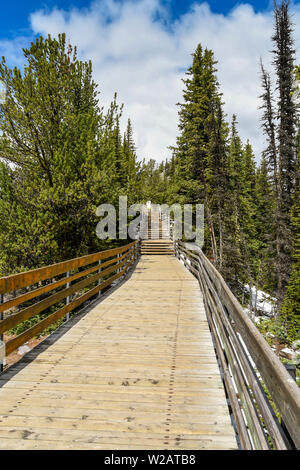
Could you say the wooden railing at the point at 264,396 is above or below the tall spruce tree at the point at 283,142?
below

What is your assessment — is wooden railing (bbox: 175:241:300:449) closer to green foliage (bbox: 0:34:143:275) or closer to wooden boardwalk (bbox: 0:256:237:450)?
wooden boardwalk (bbox: 0:256:237:450)

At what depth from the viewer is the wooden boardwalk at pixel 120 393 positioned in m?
2.55

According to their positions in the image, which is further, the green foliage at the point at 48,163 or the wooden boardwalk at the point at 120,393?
Answer: the green foliage at the point at 48,163

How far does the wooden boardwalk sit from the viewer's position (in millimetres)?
2549

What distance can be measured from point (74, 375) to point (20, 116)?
31.2 ft

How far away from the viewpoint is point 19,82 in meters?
9.98

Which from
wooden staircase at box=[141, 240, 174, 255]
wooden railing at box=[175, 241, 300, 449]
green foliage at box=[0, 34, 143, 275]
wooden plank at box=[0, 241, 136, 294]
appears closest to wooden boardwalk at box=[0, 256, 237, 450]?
wooden railing at box=[175, 241, 300, 449]

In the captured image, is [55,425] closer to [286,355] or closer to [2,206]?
[2,206]

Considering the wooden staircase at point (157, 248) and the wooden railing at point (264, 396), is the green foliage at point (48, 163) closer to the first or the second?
the wooden railing at point (264, 396)

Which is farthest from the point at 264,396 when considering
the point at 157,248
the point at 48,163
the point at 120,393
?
the point at 157,248

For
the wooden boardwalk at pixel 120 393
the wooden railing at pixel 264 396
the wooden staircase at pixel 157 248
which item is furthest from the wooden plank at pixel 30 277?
the wooden staircase at pixel 157 248

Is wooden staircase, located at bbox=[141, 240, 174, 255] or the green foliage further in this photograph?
wooden staircase, located at bbox=[141, 240, 174, 255]

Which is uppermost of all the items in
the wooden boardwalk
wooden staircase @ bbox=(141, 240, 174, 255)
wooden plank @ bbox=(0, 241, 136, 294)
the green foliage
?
the green foliage
